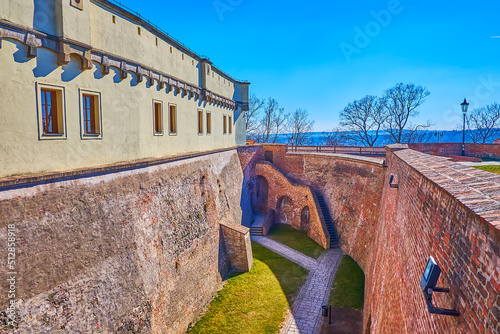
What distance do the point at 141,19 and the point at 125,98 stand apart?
341 centimetres

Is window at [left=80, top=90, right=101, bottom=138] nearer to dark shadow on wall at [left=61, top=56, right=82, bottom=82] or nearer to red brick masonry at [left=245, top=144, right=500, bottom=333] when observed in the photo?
dark shadow on wall at [left=61, top=56, right=82, bottom=82]

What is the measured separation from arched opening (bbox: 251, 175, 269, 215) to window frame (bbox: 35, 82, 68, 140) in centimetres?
1758

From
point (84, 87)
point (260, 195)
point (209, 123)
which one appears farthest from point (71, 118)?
point (260, 195)

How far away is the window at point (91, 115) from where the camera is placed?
890 cm

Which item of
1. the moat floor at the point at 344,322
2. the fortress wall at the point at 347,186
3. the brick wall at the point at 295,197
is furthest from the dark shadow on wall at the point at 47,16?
the brick wall at the point at 295,197

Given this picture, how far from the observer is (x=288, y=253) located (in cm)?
1811

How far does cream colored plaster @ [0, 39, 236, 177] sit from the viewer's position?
22.4ft

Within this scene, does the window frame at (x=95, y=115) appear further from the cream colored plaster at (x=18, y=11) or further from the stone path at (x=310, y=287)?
the stone path at (x=310, y=287)

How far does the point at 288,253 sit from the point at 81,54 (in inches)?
580

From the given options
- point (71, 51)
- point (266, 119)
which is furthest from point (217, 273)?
point (266, 119)

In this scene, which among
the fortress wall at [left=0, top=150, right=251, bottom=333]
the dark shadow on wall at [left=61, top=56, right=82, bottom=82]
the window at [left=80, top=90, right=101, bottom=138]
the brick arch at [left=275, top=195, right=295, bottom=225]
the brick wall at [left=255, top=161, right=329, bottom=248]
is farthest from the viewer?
the brick arch at [left=275, top=195, right=295, bottom=225]

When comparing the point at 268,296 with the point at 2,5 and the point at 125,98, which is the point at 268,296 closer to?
the point at 125,98

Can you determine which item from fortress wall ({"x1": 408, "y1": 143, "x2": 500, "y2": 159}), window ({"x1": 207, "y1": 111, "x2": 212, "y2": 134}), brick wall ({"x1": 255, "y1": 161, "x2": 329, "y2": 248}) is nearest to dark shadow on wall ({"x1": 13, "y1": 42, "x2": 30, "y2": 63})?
window ({"x1": 207, "y1": 111, "x2": 212, "y2": 134})

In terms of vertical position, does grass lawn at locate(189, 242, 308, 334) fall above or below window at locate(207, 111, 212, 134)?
below
